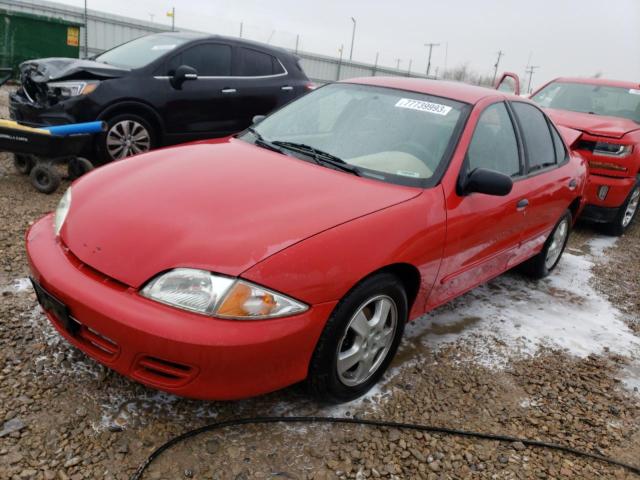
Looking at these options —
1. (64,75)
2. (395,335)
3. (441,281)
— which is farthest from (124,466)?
(64,75)

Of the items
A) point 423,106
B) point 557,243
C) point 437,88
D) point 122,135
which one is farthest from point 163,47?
point 557,243

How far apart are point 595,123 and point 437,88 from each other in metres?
3.78

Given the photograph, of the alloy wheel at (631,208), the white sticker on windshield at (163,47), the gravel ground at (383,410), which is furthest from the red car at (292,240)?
the alloy wheel at (631,208)

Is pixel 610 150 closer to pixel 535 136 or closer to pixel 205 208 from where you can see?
pixel 535 136

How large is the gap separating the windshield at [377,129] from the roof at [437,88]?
7 cm

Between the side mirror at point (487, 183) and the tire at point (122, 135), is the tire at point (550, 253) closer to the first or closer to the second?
the side mirror at point (487, 183)

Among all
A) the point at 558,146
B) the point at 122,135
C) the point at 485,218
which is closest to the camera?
the point at 485,218

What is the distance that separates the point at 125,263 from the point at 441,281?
1.67 metres

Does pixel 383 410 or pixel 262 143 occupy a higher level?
pixel 262 143

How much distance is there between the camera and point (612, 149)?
19.3 feet

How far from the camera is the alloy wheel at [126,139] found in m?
5.49

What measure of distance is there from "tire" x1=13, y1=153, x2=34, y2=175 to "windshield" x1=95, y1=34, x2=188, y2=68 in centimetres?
A: 147

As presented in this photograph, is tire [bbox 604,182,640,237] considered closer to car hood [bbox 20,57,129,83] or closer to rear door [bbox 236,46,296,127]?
rear door [bbox 236,46,296,127]

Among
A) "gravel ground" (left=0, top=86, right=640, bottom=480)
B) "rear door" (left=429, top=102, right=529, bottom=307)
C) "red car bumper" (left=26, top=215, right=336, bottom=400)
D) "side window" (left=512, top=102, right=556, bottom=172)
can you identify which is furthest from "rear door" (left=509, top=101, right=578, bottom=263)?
"red car bumper" (left=26, top=215, right=336, bottom=400)
